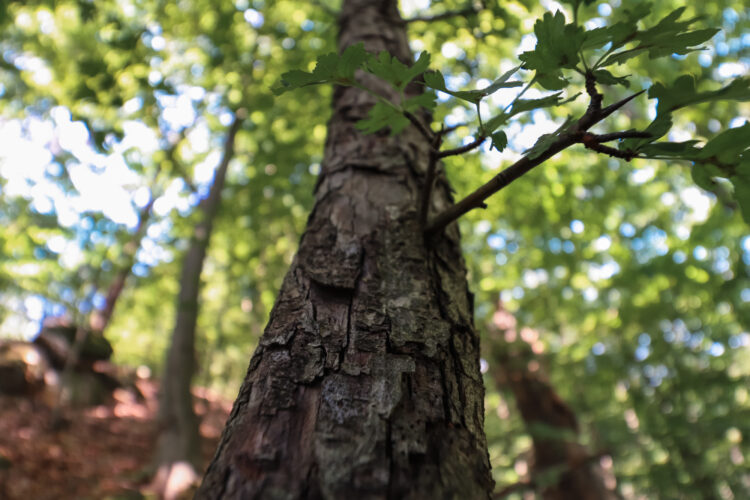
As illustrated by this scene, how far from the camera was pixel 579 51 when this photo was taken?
0.74 m

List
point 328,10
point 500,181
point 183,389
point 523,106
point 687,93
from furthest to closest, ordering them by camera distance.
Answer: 1. point 183,389
2. point 328,10
3. point 500,181
4. point 523,106
5. point 687,93

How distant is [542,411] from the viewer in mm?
5246

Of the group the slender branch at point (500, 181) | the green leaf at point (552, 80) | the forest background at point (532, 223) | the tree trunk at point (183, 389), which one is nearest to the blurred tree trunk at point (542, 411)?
the forest background at point (532, 223)

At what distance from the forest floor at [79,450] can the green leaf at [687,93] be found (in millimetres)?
5605

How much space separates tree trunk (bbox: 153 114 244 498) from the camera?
189 inches

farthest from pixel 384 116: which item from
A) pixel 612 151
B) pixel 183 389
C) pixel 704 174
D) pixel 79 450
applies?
pixel 79 450

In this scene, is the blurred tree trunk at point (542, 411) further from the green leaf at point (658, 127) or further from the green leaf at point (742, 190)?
the green leaf at point (658, 127)

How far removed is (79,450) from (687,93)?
754cm

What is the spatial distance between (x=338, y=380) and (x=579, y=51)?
2.16ft

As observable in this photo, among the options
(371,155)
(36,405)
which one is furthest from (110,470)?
(371,155)

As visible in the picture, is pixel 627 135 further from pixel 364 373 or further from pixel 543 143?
pixel 364 373

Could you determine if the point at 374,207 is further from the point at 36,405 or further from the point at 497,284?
the point at 36,405

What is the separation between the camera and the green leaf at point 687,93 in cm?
67

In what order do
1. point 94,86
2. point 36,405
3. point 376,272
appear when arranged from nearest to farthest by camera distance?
1. point 376,272
2. point 94,86
3. point 36,405
